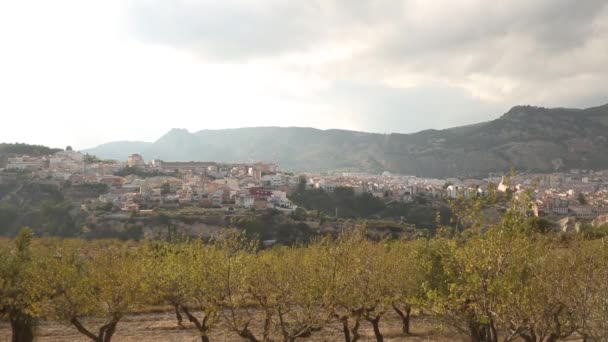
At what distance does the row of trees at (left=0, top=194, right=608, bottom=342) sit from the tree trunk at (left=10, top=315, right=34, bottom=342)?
0.17ft

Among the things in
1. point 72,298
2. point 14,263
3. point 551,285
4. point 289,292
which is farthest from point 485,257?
point 14,263

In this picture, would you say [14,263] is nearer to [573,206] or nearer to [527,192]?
[527,192]

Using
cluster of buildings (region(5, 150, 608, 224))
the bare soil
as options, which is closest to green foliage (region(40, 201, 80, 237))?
cluster of buildings (region(5, 150, 608, 224))

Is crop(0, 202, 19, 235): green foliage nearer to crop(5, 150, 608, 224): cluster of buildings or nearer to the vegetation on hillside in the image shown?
crop(5, 150, 608, 224): cluster of buildings

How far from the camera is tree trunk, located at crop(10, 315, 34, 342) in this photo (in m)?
20.1

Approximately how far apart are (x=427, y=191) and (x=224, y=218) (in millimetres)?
77346

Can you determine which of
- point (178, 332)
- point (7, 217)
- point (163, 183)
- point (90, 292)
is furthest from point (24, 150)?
point (90, 292)

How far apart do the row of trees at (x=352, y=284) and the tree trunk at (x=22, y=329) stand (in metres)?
0.05

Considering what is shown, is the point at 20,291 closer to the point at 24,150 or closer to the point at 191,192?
the point at 191,192

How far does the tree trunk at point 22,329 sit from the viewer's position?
20.1 m

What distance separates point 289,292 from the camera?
53.1ft

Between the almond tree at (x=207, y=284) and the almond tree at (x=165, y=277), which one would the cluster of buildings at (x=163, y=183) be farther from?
the almond tree at (x=207, y=284)

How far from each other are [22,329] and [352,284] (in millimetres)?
15630

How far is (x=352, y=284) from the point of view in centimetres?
1714
